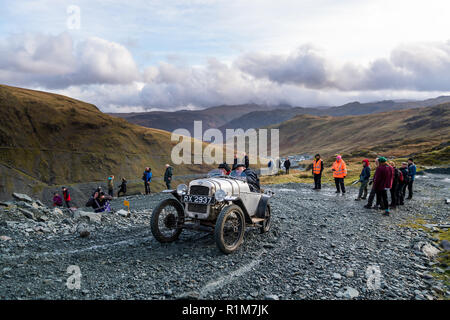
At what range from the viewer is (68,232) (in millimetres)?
10148

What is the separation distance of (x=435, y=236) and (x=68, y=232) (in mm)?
12677

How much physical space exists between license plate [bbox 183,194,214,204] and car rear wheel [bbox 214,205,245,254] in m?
0.56

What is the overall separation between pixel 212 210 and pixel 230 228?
1.15 m

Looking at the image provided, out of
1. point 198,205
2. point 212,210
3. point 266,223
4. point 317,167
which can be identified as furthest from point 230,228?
point 317,167

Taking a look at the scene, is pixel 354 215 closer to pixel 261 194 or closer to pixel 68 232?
pixel 261 194

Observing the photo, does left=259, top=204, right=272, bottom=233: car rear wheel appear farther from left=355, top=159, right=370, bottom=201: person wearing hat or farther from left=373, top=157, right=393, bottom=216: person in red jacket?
left=355, top=159, right=370, bottom=201: person wearing hat

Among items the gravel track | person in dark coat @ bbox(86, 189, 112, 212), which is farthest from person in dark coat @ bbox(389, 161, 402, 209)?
person in dark coat @ bbox(86, 189, 112, 212)

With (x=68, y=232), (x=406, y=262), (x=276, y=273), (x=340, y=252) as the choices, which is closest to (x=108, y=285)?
(x=276, y=273)

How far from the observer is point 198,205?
327 inches

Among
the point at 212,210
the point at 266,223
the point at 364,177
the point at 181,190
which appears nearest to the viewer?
the point at 212,210

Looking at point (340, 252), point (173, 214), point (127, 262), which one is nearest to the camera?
point (127, 262)

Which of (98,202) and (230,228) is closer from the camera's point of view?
(230,228)

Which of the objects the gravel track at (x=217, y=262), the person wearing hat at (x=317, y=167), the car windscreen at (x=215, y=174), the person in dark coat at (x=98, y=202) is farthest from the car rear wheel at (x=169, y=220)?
the person wearing hat at (x=317, y=167)

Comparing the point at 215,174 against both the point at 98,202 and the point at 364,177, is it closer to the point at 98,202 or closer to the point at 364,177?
the point at 98,202
